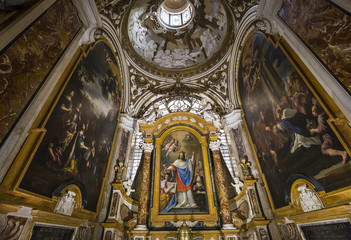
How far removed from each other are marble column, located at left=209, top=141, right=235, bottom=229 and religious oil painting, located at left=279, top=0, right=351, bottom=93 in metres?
5.45

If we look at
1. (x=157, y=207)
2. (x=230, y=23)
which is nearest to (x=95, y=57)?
(x=157, y=207)

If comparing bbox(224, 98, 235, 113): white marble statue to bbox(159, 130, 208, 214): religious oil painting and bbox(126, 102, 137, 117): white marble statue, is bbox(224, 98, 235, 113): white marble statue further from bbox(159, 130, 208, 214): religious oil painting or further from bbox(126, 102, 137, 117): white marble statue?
bbox(126, 102, 137, 117): white marble statue

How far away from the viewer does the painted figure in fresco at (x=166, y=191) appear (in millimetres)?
6817

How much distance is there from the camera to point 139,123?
9625 mm

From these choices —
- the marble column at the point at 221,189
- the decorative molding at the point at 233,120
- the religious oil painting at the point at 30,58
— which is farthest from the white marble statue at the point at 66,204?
the decorative molding at the point at 233,120

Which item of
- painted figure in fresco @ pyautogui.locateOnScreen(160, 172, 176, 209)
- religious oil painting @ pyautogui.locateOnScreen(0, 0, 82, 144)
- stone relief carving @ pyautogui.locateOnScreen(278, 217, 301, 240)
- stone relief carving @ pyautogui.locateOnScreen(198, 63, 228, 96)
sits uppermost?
stone relief carving @ pyautogui.locateOnScreen(198, 63, 228, 96)

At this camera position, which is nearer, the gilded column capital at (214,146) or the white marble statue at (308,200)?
the white marble statue at (308,200)

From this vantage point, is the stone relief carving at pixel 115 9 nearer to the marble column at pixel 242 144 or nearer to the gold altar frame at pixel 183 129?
the gold altar frame at pixel 183 129

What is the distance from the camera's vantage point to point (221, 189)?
695cm

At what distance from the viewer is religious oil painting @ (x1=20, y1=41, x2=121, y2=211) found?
3.96 meters

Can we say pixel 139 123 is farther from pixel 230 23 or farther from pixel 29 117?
pixel 230 23

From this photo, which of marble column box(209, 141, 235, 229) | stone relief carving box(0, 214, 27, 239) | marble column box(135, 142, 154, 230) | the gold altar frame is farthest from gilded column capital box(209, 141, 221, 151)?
stone relief carving box(0, 214, 27, 239)

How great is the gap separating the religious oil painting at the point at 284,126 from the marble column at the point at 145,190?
15.9ft

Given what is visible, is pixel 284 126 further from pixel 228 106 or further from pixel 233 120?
pixel 228 106
